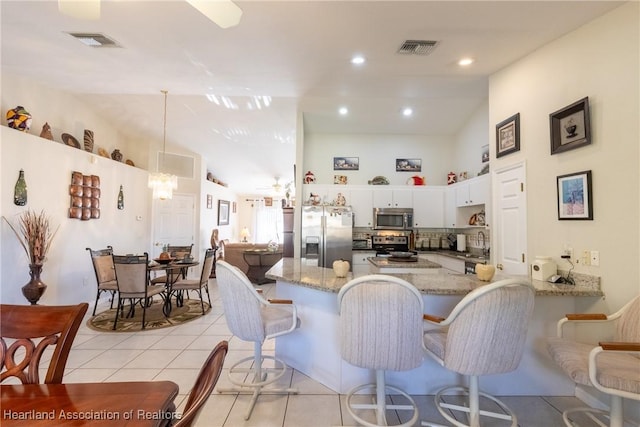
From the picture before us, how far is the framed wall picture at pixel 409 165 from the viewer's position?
593cm

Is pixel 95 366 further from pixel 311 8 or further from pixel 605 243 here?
pixel 605 243

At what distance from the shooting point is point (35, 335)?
133 centimetres

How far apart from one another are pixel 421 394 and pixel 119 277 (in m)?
3.87

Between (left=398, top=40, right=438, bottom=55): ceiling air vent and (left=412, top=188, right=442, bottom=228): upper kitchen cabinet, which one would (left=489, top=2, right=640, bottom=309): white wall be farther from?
(left=412, top=188, right=442, bottom=228): upper kitchen cabinet

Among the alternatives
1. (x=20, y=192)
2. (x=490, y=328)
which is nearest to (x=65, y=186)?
(x=20, y=192)

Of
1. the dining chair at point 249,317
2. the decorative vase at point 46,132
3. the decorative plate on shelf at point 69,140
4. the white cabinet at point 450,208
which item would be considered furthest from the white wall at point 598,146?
the decorative plate on shelf at point 69,140

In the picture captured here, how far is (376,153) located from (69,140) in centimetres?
524

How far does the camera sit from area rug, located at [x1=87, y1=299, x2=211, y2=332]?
3.90m

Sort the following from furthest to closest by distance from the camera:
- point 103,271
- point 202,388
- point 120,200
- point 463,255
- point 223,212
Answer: point 223,212, point 120,200, point 463,255, point 103,271, point 202,388

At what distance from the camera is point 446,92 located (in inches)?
152

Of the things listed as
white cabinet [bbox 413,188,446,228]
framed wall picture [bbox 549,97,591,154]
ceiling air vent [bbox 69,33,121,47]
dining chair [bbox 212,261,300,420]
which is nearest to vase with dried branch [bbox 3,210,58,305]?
ceiling air vent [bbox 69,33,121,47]

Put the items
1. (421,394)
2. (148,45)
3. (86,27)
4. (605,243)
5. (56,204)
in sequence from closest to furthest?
(605,243)
(421,394)
(86,27)
(148,45)
(56,204)

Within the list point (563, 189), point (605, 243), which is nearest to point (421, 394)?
point (605, 243)

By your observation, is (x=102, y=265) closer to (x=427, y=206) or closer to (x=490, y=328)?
(x=490, y=328)
